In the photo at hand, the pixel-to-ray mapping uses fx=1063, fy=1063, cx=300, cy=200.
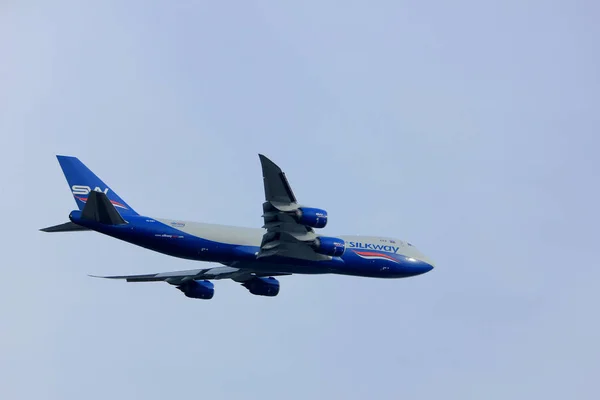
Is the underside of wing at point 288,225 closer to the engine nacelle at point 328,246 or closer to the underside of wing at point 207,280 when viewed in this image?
the engine nacelle at point 328,246

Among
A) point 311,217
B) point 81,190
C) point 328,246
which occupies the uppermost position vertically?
point 311,217

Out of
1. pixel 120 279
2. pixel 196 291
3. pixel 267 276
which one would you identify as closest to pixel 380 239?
pixel 267 276

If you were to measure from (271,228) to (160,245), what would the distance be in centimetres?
628

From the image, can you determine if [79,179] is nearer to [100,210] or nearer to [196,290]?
[100,210]

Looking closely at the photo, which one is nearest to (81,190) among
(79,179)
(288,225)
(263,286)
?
(79,179)

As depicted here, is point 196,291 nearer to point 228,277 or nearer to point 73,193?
point 228,277

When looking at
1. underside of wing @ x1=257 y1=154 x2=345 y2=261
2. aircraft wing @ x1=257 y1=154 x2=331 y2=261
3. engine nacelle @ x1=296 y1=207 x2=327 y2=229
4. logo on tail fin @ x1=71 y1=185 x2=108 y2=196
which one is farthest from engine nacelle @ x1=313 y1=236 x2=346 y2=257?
logo on tail fin @ x1=71 y1=185 x2=108 y2=196

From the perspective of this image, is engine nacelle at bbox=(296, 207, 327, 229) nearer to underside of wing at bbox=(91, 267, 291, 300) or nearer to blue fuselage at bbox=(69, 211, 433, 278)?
blue fuselage at bbox=(69, 211, 433, 278)

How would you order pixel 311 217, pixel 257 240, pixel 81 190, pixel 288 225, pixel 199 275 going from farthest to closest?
pixel 199 275
pixel 257 240
pixel 81 190
pixel 288 225
pixel 311 217

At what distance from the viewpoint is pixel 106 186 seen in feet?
194

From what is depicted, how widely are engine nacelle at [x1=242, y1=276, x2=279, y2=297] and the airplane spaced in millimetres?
62

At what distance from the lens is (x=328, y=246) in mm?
58344

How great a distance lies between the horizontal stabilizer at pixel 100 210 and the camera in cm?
5400

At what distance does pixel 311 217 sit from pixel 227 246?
242 inches
